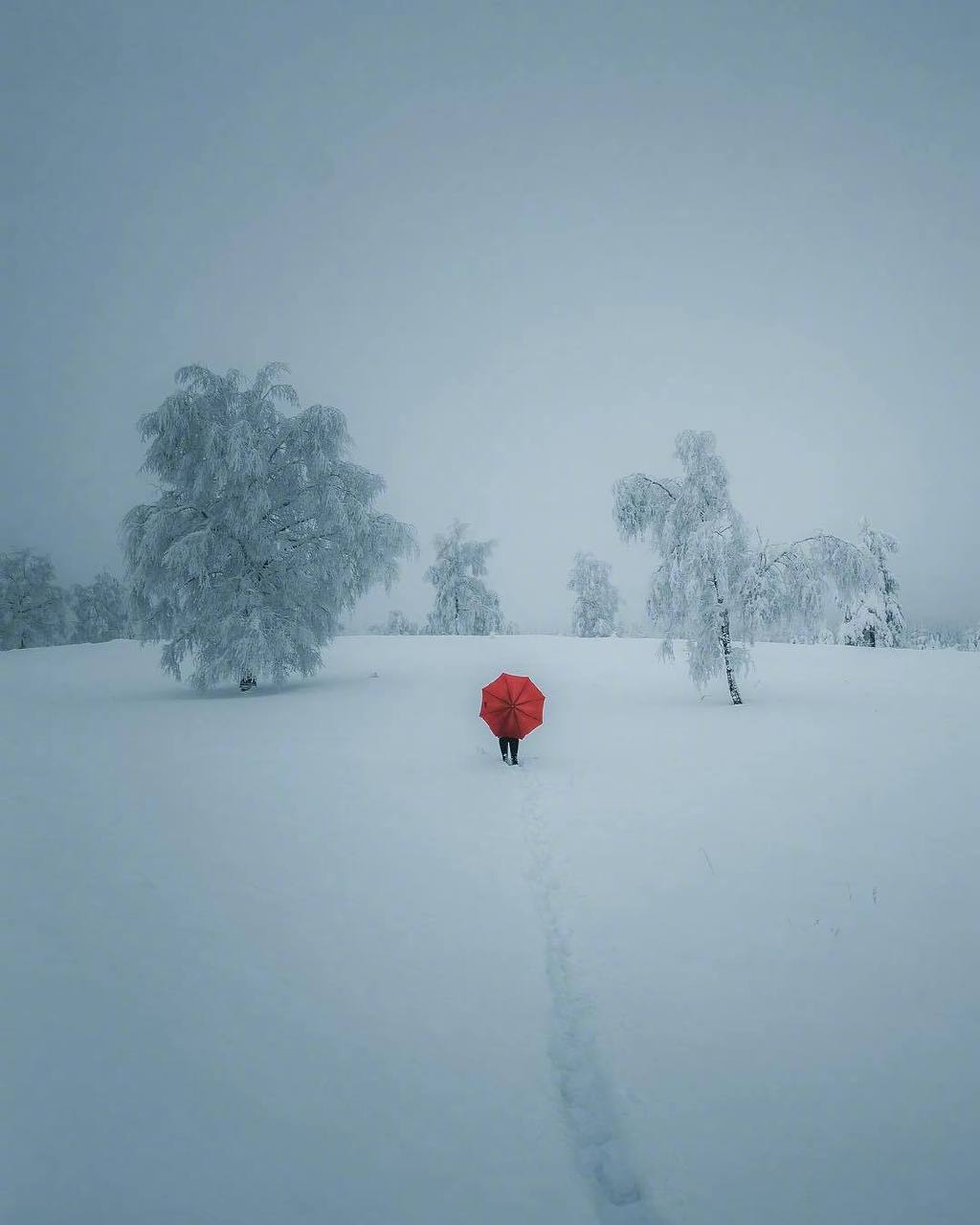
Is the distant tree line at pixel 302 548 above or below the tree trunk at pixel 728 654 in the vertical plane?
above

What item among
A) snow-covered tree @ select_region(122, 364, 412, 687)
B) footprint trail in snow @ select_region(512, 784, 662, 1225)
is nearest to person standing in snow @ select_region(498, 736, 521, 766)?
footprint trail in snow @ select_region(512, 784, 662, 1225)

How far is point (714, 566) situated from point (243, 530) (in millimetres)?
12935

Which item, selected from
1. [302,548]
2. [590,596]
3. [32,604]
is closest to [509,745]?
[302,548]

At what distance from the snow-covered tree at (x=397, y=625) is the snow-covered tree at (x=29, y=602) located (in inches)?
1037

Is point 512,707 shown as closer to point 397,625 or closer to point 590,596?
point 590,596

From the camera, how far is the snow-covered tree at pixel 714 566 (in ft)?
45.8

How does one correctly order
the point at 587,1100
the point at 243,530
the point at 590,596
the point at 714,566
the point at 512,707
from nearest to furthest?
the point at 587,1100, the point at 512,707, the point at 714,566, the point at 243,530, the point at 590,596

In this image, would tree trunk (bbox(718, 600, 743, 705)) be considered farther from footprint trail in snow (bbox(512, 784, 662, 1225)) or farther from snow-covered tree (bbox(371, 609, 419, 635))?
snow-covered tree (bbox(371, 609, 419, 635))

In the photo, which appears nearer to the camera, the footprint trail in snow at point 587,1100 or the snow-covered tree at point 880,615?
the footprint trail in snow at point 587,1100

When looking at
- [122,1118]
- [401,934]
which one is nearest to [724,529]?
[401,934]


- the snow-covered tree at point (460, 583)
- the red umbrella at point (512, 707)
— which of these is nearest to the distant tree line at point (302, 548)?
the red umbrella at point (512, 707)

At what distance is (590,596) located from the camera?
4747cm

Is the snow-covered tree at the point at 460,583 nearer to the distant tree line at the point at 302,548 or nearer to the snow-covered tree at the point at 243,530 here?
the distant tree line at the point at 302,548

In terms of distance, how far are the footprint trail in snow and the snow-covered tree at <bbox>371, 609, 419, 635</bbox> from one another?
2107 inches
